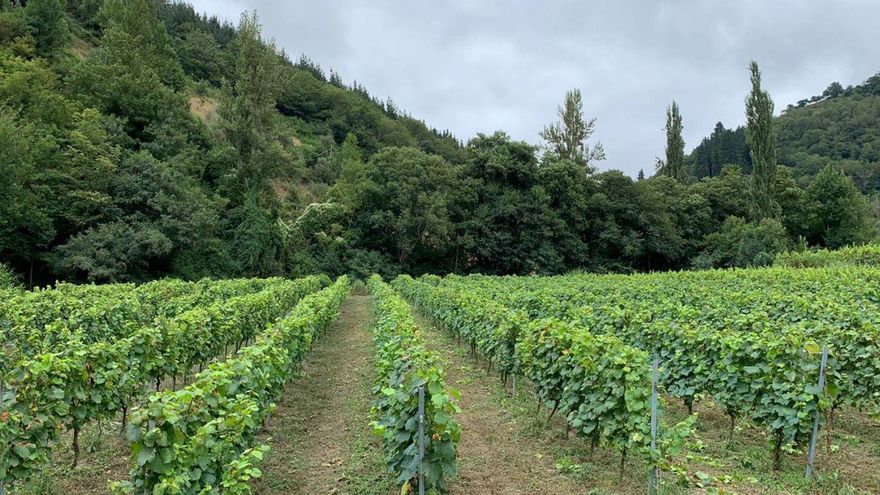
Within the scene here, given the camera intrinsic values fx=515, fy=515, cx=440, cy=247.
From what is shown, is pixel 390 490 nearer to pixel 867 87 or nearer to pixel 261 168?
pixel 261 168

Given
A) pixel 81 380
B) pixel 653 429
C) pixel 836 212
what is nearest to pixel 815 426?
pixel 653 429

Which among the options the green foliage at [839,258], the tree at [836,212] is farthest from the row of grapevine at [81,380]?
the tree at [836,212]

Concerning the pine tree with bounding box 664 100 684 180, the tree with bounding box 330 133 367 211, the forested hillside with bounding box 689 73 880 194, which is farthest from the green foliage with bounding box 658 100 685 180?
the tree with bounding box 330 133 367 211

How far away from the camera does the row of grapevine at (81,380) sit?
4.41m

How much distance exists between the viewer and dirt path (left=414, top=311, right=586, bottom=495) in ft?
17.8

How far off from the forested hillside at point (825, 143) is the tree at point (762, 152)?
2881 cm

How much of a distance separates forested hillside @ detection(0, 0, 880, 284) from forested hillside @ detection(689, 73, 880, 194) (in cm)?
2718

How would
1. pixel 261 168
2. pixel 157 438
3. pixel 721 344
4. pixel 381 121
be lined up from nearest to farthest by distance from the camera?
1. pixel 157 438
2. pixel 721 344
3. pixel 261 168
4. pixel 381 121

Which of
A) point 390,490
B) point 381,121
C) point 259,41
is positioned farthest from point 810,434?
point 381,121

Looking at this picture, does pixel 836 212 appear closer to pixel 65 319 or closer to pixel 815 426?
pixel 815 426

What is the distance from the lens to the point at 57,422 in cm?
502

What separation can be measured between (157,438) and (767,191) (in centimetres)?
4919

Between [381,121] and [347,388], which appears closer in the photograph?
[347,388]

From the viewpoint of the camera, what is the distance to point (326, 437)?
23.8 ft
